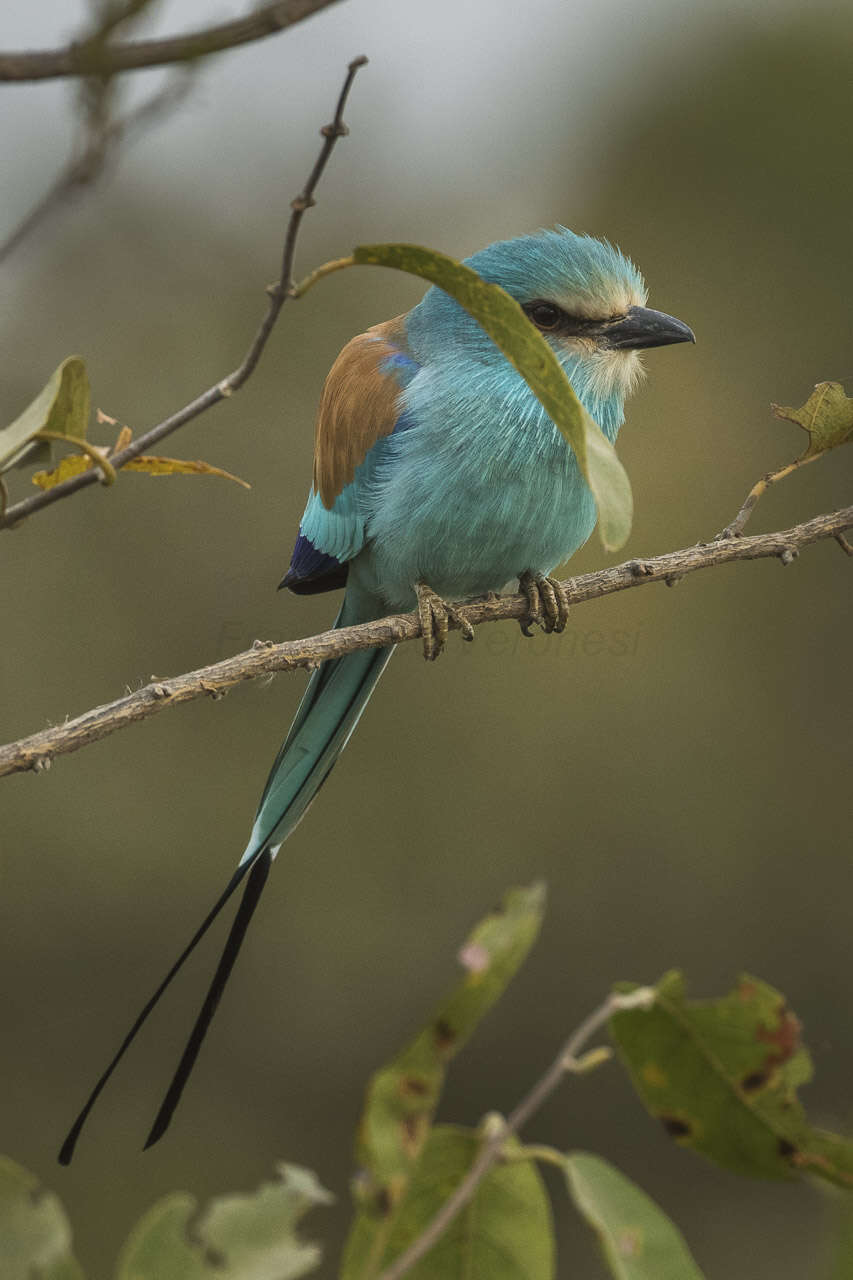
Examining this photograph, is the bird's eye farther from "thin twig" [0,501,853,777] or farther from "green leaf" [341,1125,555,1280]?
"green leaf" [341,1125,555,1280]

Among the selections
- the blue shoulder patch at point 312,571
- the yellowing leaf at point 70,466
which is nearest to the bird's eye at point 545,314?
the blue shoulder patch at point 312,571

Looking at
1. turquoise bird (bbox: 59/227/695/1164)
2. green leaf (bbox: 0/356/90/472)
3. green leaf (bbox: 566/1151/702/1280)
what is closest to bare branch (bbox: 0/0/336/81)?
green leaf (bbox: 0/356/90/472)

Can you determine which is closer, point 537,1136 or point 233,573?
point 233,573

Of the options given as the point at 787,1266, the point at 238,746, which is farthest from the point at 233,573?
the point at 787,1266

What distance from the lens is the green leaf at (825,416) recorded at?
180 centimetres

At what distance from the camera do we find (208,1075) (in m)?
5.36

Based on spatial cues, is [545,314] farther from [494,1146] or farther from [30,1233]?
[30,1233]

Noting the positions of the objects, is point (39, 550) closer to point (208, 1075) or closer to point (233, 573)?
point (233, 573)

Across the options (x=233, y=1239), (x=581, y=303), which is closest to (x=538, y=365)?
(x=233, y=1239)

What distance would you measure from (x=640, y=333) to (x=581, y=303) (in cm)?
12

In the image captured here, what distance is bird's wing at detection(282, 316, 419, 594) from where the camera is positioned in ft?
8.06

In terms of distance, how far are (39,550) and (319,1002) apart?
2062mm

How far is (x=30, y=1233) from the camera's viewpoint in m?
0.71

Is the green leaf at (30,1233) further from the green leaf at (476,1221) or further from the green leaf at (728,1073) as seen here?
the green leaf at (728,1073)
